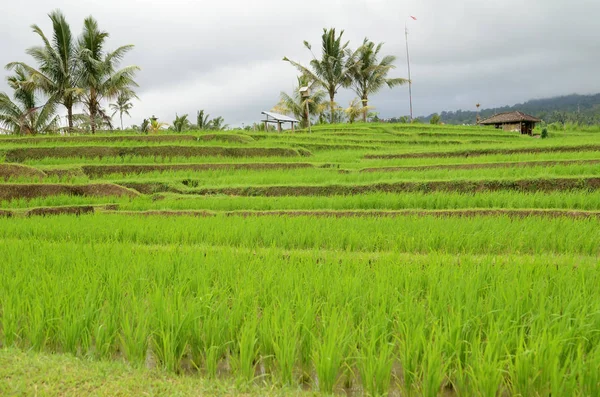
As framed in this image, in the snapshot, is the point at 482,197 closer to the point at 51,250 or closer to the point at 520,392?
the point at 520,392

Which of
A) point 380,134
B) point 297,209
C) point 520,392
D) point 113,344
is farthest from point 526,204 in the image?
point 380,134

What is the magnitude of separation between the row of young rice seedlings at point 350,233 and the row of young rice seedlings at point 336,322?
588mm

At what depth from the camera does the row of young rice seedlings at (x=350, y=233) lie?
352 cm

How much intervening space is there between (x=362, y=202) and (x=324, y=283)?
351 cm

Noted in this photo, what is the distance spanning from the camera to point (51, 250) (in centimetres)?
346

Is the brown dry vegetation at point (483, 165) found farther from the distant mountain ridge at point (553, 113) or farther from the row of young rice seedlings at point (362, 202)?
the distant mountain ridge at point (553, 113)

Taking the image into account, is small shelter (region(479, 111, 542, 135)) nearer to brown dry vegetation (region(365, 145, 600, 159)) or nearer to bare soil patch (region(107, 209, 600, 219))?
brown dry vegetation (region(365, 145, 600, 159))

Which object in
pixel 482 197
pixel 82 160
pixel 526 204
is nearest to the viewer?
pixel 526 204

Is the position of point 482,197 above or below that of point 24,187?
below

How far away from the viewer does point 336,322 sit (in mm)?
1727

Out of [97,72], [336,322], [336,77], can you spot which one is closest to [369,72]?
[336,77]

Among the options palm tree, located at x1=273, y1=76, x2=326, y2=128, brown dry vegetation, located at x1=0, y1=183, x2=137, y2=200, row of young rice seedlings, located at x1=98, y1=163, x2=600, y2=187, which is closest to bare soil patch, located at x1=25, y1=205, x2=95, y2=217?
brown dry vegetation, located at x1=0, y1=183, x2=137, y2=200

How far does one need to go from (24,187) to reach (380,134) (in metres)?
14.0

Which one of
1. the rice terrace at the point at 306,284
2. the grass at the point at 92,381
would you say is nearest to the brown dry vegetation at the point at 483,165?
the rice terrace at the point at 306,284
